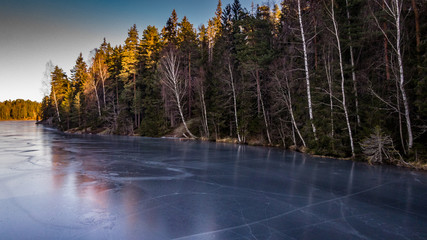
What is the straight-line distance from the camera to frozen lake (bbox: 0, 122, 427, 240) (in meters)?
4.13

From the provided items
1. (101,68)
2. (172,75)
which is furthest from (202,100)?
(101,68)

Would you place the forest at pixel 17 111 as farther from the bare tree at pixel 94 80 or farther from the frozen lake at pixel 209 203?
the frozen lake at pixel 209 203

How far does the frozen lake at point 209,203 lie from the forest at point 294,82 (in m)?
3.38

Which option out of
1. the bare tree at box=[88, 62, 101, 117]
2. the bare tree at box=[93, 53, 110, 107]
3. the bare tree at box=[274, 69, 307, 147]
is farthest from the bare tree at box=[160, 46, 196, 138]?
the bare tree at box=[93, 53, 110, 107]

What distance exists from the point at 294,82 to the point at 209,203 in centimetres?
1315

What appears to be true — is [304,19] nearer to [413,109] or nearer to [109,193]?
[413,109]

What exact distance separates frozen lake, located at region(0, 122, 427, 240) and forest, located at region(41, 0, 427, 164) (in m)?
3.38

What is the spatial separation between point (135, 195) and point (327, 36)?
534 inches

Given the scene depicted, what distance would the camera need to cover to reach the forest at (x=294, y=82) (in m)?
11.1

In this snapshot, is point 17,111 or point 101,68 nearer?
point 101,68

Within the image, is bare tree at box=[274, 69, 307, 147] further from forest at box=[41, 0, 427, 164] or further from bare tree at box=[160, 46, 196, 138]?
bare tree at box=[160, 46, 196, 138]

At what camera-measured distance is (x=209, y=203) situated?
5656mm

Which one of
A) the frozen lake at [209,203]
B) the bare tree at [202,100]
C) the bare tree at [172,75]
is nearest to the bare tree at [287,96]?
the frozen lake at [209,203]

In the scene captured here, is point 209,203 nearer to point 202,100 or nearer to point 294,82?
point 294,82
